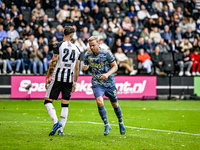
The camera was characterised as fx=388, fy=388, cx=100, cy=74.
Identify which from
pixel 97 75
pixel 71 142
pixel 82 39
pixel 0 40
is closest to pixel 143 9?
pixel 82 39

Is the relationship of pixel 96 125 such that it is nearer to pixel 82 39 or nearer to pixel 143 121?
pixel 143 121

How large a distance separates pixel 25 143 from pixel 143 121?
5.30 m

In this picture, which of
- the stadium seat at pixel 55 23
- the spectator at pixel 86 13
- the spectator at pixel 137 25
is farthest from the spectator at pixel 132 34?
the stadium seat at pixel 55 23

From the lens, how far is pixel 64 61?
833 centimetres

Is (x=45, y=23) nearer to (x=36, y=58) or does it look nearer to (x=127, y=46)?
(x=36, y=58)

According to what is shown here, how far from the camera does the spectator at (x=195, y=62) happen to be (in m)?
22.9

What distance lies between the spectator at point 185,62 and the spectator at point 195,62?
0.79ft

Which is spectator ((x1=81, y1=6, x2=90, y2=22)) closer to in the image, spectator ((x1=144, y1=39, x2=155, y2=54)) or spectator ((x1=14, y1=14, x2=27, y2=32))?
spectator ((x1=14, y1=14, x2=27, y2=32))

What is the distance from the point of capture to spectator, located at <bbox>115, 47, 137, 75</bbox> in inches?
850

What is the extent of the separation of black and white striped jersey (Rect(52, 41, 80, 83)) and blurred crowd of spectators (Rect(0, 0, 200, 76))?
39.8ft

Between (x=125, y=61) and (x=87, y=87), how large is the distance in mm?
2864

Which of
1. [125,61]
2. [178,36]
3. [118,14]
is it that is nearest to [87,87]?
[125,61]

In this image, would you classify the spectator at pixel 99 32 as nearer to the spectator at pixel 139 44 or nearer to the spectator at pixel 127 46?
the spectator at pixel 127 46

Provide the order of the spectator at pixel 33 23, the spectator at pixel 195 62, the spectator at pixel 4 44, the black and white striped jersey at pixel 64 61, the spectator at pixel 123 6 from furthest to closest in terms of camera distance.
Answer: the spectator at pixel 123 6, the spectator at pixel 195 62, the spectator at pixel 33 23, the spectator at pixel 4 44, the black and white striped jersey at pixel 64 61
